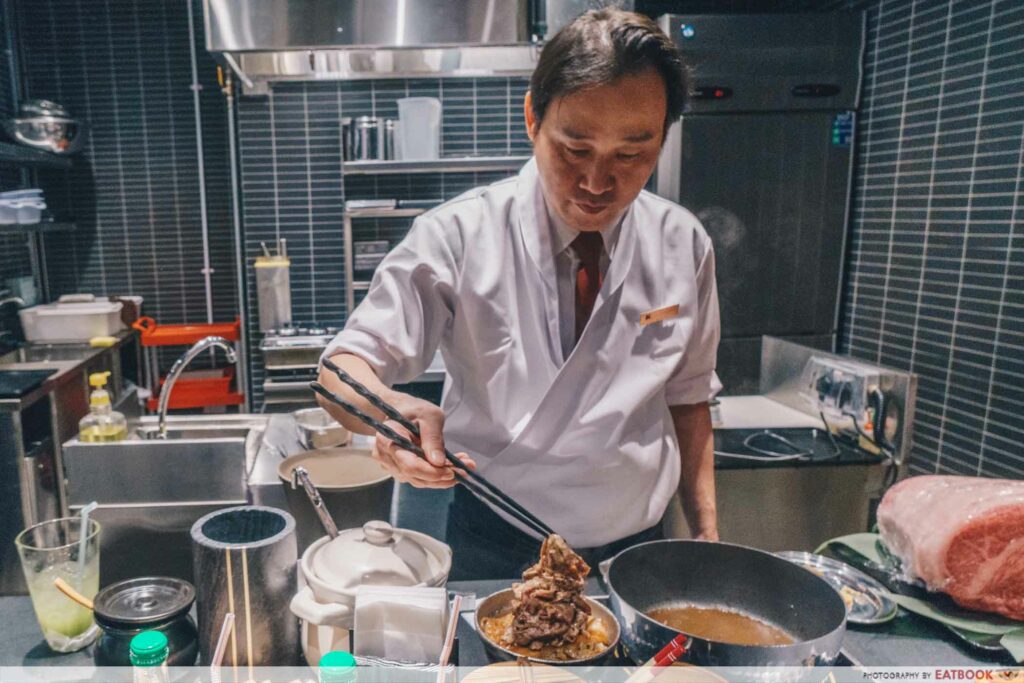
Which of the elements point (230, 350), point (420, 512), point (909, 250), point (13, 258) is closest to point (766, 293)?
point (909, 250)

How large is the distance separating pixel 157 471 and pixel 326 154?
3.23 metres

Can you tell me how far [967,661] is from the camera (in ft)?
3.79

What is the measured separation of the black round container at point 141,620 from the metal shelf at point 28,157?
3707 mm

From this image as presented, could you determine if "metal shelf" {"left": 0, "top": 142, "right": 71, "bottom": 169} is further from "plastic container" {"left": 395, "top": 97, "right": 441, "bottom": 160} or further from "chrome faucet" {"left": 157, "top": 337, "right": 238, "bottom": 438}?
"chrome faucet" {"left": 157, "top": 337, "right": 238, "bottom": 438}

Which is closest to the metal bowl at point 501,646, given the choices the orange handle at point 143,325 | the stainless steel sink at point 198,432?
the stainless steel sink at point 198,432

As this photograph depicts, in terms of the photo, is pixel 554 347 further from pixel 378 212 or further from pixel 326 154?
pixel 326 154

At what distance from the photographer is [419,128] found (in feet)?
14.2

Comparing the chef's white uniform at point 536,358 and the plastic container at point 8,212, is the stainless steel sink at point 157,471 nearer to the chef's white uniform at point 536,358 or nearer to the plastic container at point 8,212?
the chef's white uniform at point 536,358

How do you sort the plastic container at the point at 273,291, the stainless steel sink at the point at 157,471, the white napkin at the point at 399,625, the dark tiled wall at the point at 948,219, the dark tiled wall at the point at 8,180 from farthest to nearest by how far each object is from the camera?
the plastic container at the point at 273,291, the dark tiled wall at the point at 8,180, the dark tiled wall at the point at 948,219, the stainless steel sink at the point at 157,471, the white napkin at the point at 399,625

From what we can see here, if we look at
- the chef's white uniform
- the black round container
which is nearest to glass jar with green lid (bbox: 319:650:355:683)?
the black round container

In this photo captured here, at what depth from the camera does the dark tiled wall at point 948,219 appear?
2.68 meters

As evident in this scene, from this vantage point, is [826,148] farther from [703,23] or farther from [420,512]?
[420,512]

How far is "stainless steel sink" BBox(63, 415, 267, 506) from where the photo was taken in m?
2.02

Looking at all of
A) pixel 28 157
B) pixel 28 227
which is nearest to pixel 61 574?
pixel 28 227
